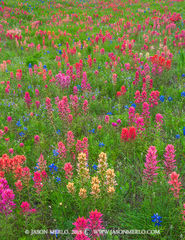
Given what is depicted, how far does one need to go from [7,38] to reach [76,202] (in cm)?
1037

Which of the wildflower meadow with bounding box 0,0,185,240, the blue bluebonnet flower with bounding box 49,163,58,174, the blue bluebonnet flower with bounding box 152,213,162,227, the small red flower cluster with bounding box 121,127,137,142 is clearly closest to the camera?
the blue bluebonnet flower with bounding box 152,213,162,227

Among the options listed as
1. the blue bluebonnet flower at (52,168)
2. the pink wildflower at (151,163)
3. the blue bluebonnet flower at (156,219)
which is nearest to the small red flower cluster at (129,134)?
the pink wildflower at (151,163)

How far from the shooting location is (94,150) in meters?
3.98

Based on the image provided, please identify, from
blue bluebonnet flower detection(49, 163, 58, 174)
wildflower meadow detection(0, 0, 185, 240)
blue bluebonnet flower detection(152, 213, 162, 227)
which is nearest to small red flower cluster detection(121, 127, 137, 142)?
wildflower meadow detection(0, 0, 185, 240)

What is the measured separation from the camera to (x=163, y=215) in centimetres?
269

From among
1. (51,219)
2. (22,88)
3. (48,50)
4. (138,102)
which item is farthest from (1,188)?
(48,50)

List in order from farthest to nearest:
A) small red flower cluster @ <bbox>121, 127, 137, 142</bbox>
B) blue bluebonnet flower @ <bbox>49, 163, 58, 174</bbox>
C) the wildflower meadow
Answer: small red flower cluster @ <bbox>121, 127, 137, 142</bbox> → blue bluebonnet flower @ <bbox>49, 163, 58, 174</bbox> → the wildflower meadow

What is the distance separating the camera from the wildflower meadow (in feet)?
8.82

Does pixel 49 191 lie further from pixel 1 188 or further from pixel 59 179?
pixel 1 188

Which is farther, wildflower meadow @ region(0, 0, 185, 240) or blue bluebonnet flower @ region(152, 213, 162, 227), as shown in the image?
wildflower meadow @ region(0, 0, 185, 240)

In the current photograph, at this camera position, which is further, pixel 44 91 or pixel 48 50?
pixel 48 50

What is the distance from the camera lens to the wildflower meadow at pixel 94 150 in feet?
8.82

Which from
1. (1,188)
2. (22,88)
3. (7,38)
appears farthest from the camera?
(7,38)

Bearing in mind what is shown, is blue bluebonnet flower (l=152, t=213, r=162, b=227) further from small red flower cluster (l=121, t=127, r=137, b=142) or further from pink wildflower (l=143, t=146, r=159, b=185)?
small red flower cluster (l=121, t=127, r=137, b=142)
